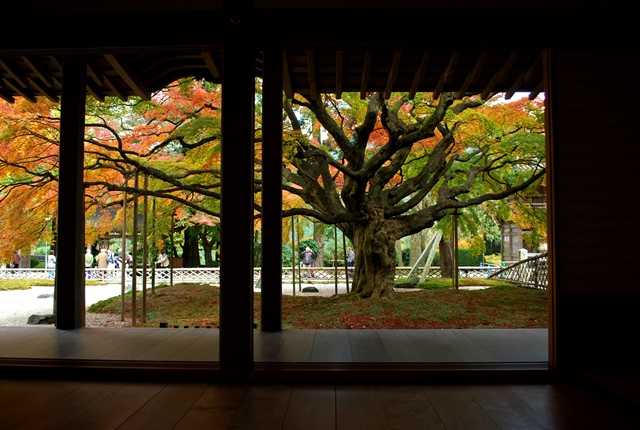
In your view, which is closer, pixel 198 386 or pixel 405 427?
pixel 405 427

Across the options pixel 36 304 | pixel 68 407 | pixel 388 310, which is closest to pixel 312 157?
pixel 388 310

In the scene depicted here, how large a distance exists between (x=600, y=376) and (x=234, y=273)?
2.08 meters

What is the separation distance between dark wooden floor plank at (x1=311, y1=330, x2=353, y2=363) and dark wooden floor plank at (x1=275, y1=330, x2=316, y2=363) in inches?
1.5

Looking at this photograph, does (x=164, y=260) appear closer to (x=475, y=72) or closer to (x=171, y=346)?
(x=171, y=346)

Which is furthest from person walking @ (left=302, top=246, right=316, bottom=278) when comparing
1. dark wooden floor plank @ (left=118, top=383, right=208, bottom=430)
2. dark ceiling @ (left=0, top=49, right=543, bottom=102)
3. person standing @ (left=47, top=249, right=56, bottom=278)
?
dark wooden floor plank @ (left=118, top=383, right=208, bottom=430)

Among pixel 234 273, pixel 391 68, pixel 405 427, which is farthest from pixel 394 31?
pixel 405 427

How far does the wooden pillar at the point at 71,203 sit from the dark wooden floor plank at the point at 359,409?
2.43m

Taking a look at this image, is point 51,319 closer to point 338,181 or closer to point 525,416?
point 338,181

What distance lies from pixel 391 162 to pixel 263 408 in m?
5.50

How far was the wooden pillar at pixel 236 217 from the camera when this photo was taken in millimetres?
2578

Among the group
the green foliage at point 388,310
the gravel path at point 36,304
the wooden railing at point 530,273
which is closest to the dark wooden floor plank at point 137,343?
the green foliage at point 388,310

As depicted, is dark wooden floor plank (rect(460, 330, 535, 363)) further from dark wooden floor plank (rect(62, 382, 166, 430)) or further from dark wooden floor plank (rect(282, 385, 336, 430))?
dark wooden floor plank (rect(62, 382, 166, 430))

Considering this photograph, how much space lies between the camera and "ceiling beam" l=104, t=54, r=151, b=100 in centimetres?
356

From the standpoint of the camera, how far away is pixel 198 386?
2.48 metres
